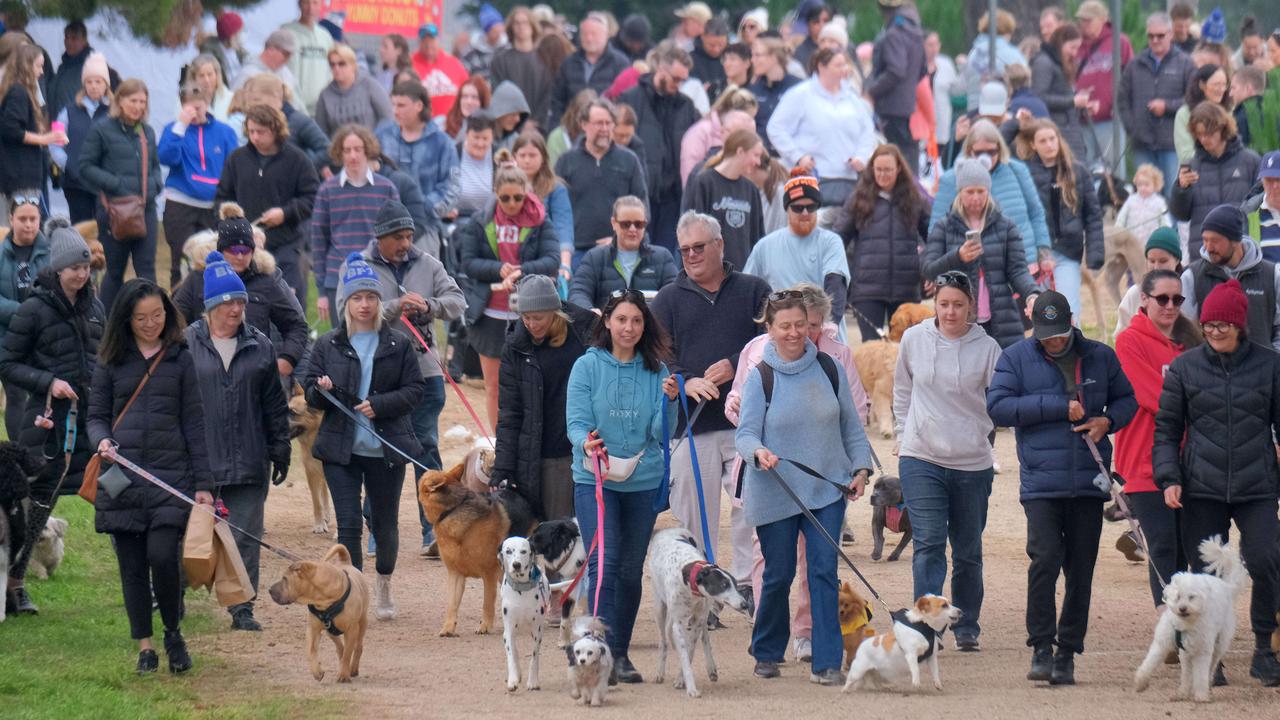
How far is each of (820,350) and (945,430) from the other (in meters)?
0.74

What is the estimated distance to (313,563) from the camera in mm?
8945

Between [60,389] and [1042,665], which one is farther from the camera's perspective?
[60,389]

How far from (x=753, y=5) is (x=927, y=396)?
26.4 m

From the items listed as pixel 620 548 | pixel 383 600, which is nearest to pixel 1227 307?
pixel 620 548

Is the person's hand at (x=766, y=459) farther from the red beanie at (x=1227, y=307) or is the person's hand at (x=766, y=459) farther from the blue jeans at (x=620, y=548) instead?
the red beanie at (x=1227, y=307)

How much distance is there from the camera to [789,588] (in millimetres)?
8727

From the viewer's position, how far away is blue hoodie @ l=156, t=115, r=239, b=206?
50.5 ft

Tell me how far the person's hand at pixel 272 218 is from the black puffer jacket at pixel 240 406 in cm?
402

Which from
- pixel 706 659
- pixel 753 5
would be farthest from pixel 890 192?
pixel 753 5

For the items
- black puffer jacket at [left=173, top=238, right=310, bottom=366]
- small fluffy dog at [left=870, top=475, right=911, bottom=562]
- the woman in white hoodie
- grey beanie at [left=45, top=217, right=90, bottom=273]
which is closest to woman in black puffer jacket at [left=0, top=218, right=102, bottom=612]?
grey beanie at [left=45, top=217, right=90, bottom=273]

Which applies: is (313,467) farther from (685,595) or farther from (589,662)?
(589,662)

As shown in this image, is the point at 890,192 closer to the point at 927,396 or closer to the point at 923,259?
the point at 923,259

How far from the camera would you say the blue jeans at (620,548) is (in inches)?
346

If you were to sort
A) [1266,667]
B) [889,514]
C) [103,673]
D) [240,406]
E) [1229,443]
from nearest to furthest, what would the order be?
[1229,443]
[1266,667]
[103,673]
[240,406]
[889,514]
